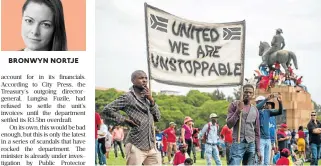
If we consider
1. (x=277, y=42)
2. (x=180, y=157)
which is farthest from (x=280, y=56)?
(x=180, y=157)

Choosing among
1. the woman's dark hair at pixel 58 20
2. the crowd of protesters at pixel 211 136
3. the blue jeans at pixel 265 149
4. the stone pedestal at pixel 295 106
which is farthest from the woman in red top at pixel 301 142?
the woman's dark hair at pixel 58 20

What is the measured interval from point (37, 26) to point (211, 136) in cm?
415

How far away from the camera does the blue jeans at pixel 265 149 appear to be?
42.6 feet

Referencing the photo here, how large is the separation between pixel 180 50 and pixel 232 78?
2.92ft

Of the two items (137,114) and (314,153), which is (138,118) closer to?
(137,114)

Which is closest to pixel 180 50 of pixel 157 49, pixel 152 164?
pixel 157 49

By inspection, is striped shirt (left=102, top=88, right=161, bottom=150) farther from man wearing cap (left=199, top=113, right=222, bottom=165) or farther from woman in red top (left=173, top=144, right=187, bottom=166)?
man wearing cap (left=199, top=113, right=222, bottom=165)

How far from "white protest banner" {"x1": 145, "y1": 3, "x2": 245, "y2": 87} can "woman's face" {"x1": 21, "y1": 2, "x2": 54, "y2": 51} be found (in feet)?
6.37

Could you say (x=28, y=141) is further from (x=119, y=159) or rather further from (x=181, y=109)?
(x=181, y=109)

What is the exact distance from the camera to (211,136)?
44.7 ft

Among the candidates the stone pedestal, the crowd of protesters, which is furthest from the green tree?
the stone pedestal

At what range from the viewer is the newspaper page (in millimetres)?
10148

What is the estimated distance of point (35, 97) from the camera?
10.2 meters

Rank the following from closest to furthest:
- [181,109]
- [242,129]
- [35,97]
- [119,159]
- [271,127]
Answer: [35,97] < [242,129] < [271,127] < [119,159] < [181,109]
